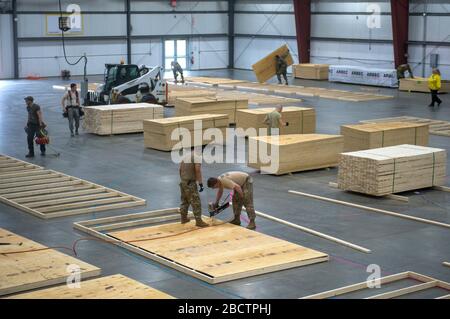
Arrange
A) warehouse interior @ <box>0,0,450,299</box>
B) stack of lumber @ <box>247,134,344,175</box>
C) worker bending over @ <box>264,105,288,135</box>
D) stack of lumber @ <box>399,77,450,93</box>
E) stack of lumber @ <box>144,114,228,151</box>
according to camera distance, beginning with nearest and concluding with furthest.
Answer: warehouse interior @ <box>0,0,450,299</box>, stack of lumber @ <box>247,134,344,175</box>, worker bending over @ <box>264,105,288,135</box>, stack of lumber @ <box>144,114,228,151</box>, stack of lumber @ <box>399,77,450,93</box>

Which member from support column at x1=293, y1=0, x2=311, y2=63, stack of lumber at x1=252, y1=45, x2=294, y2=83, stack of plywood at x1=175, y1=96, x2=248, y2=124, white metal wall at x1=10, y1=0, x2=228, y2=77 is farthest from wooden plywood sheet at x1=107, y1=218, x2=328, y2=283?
support column at x1=293, y1=0, x2=311, y2=63

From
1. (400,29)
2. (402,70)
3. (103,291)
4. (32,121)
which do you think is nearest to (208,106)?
(32,121)

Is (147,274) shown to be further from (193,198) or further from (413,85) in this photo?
→ (413,85)

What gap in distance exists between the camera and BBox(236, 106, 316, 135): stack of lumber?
24.1 meters

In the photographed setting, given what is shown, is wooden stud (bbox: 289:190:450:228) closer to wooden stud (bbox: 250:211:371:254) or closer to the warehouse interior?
the warehouse interior

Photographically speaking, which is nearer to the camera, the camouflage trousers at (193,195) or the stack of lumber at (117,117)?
the camouflage trousers at (193,195)

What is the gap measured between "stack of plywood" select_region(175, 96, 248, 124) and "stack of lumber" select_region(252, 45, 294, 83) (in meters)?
14.8

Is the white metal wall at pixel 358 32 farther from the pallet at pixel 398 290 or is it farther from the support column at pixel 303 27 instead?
the pallet at pixel 398 290

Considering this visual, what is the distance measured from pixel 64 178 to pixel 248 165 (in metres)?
4.49

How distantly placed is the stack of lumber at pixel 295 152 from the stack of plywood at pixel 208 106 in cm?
612

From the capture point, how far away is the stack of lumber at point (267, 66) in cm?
4166

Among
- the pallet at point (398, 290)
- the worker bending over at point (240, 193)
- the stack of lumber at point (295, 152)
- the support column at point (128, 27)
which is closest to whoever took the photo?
the pallet at point (398, 290)

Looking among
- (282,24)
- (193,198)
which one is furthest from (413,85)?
(193,198)

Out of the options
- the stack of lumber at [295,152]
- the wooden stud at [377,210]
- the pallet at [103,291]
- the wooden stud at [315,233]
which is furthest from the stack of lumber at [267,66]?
the pallet at [103,291]
